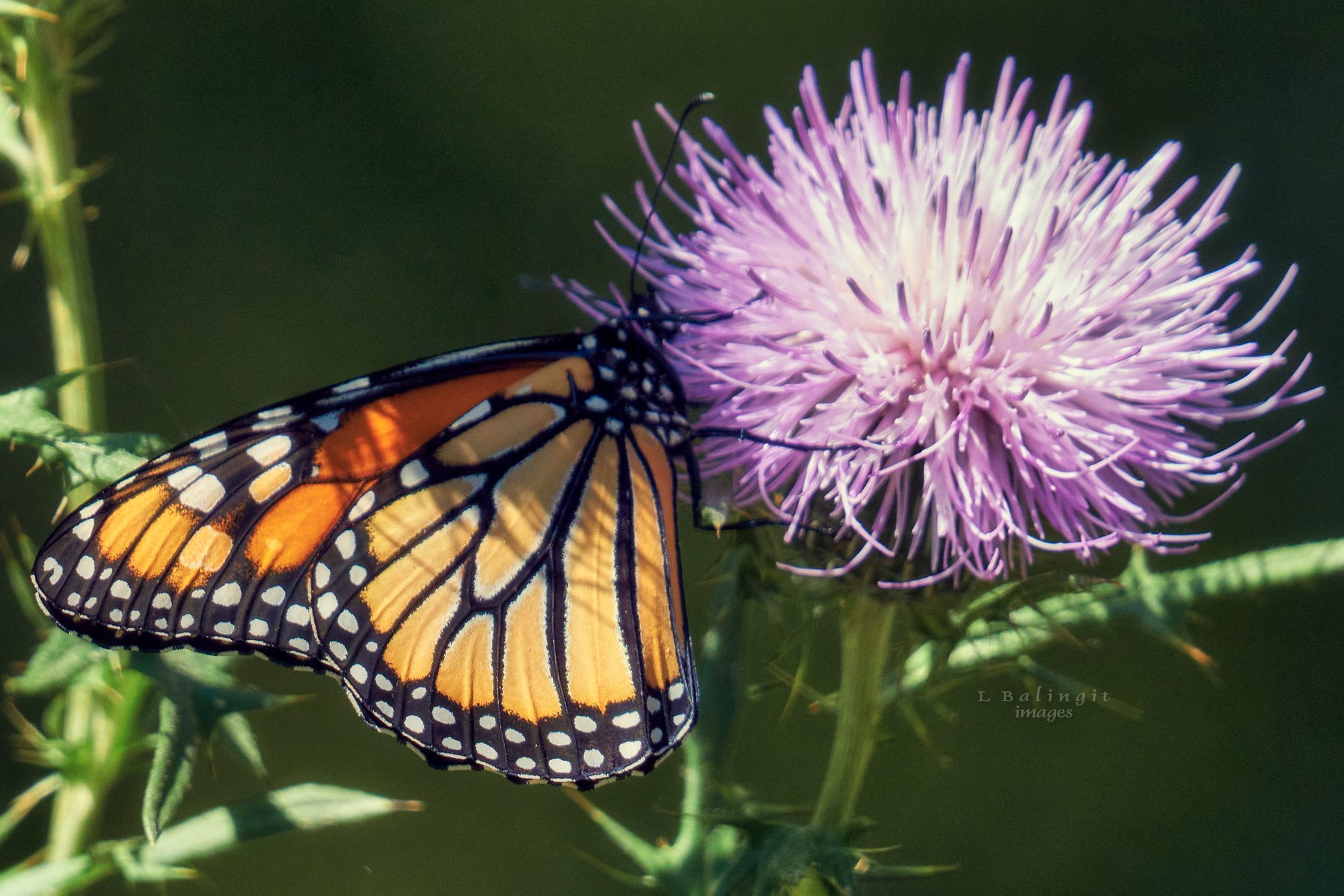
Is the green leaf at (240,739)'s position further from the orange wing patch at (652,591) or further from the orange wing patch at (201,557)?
the orange wing patch at (652,591)

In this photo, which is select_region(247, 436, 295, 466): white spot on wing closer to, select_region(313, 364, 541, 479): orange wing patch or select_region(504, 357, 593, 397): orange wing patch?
select_region(313, 364, 541, 479): orange wing patch

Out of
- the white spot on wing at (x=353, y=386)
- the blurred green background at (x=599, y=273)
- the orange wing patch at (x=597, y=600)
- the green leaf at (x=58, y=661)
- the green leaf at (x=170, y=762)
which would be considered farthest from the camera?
the blurred green background at (x=599, y=273)

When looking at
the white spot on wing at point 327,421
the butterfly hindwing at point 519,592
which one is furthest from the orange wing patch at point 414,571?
the white spot on wing at point 327,421

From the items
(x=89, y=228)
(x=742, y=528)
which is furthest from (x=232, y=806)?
(x=89, y=228)

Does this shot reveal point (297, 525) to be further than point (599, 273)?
No

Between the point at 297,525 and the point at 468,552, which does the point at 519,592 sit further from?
the point at 297,525

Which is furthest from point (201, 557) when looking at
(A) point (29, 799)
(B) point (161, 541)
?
(A) point (29, 799)

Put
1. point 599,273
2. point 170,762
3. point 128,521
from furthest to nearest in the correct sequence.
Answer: point 599,273
point 128,521
point 170,762
